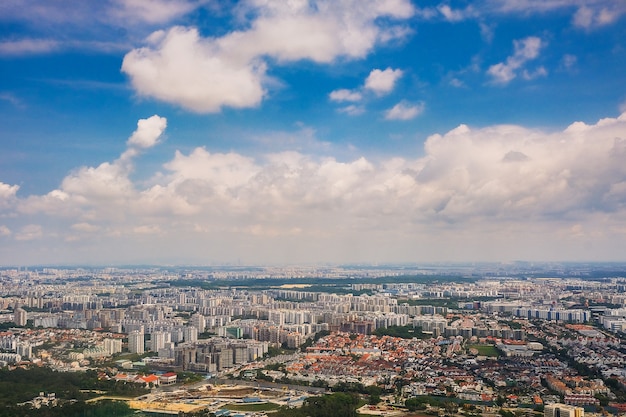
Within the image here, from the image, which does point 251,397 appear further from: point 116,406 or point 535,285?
point 535,285

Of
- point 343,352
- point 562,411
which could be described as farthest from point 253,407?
point 343,352

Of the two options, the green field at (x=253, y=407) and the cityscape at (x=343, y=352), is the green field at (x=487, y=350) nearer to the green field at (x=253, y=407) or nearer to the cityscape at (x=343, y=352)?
the cityscape at (x=343, y=352)

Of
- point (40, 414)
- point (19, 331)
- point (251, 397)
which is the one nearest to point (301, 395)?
point (251, 397)

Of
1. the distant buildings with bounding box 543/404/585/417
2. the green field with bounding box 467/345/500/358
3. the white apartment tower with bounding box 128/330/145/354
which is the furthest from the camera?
the white apartment tower with bounding box 128/330/145/354

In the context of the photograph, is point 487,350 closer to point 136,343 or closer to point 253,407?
point 253,407

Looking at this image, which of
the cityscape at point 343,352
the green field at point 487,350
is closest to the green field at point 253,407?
the cityscape at point 343,352

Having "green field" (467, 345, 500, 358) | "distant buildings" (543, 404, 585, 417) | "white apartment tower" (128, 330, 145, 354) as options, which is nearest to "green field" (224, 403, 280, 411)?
"distant buildings" (543, 404, 585, 417)

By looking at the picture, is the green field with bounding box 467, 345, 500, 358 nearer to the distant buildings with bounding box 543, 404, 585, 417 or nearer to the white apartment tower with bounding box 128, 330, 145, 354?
the distant buildings with bounding box 543, 404, 585, 417
